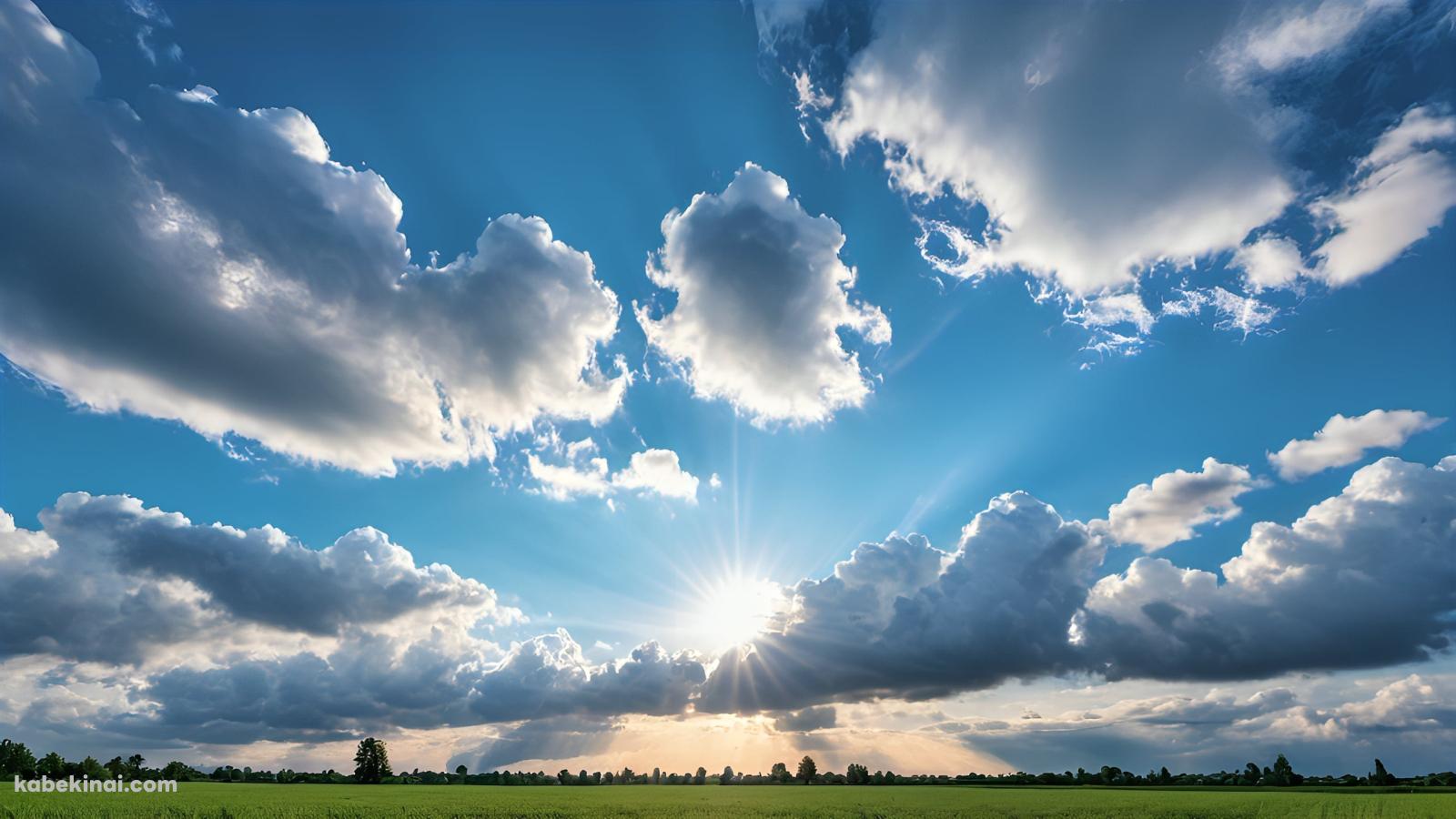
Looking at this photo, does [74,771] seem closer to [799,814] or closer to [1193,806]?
[799,814]

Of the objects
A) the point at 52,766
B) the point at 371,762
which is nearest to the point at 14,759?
the point at 52,766

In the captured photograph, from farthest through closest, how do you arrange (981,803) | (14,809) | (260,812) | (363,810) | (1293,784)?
(1293,784), (981,803), (363,810), (260,812), (14,809)

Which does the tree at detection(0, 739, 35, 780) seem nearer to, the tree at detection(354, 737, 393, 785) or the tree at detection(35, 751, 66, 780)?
the tree at detection(35, 751, 66, 780)

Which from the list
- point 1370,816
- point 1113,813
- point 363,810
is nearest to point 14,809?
point 363,810

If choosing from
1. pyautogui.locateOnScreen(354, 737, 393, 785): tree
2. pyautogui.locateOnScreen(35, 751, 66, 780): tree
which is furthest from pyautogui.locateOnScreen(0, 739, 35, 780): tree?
pyautogui.locateOnScreen(354, 737, 393, 785): tree

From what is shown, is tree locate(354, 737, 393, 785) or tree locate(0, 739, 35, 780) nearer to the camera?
tree locate(0, 739, 35, 780)

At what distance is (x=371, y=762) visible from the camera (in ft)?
575

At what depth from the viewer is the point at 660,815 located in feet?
164

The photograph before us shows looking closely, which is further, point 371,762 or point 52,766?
point 371,762

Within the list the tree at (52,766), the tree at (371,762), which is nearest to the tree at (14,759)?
the tree at (52,766)

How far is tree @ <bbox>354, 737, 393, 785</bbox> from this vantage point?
174 meters

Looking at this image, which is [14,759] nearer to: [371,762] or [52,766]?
[52,766]

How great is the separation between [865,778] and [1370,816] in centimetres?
14903

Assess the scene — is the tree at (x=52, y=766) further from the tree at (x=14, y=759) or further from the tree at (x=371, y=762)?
the tree at (x=371, y=762)
